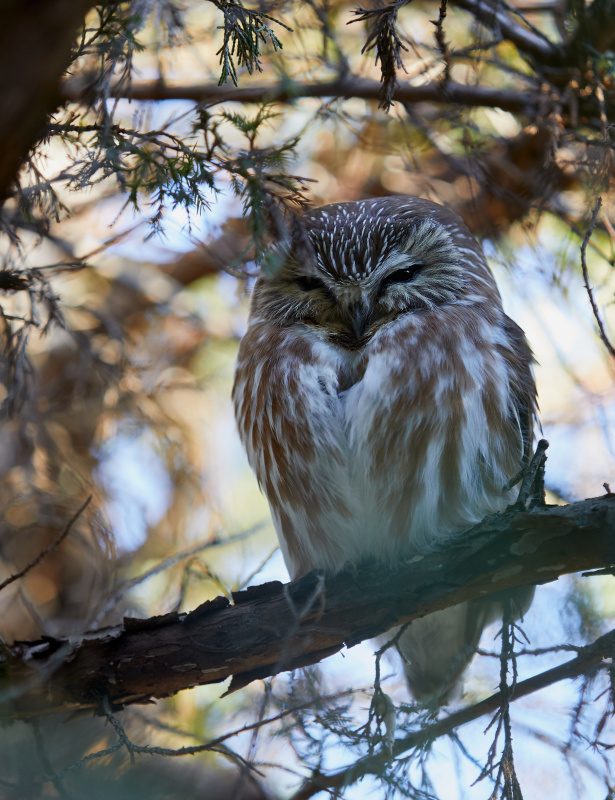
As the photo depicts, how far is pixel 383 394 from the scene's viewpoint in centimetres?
254

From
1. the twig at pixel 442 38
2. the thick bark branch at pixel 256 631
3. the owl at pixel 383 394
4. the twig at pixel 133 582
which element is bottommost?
the thick bark branch at pixel 256 631

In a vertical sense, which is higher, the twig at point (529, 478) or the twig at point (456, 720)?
the twig at point (529, 478)

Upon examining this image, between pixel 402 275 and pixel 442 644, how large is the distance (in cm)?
176

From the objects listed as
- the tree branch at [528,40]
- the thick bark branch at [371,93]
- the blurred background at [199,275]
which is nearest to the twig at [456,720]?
the blurred background at [199,275]

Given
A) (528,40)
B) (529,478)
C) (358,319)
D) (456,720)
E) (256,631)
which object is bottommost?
(456,720)

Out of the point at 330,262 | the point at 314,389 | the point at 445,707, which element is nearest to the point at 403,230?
the point at 330,262

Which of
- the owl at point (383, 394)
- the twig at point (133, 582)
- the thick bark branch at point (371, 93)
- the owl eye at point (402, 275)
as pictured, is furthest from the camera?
the thick bark branch at point (371, 93)

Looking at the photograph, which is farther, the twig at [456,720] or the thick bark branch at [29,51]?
the twig at [456,720]

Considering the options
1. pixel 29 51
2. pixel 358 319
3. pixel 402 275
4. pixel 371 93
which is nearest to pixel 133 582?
pixel 358 319

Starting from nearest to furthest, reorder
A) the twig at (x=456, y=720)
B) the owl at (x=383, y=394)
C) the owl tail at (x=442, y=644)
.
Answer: the twig at (x=456, y=720)
the owl at (x=383, y=394)
the owl tail at (x=442, y=644)

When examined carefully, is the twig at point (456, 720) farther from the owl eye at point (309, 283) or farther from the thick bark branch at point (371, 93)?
the thick bark branch at point (371, 93)

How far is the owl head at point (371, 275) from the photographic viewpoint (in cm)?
283

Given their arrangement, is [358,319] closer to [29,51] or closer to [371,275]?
[371,275]

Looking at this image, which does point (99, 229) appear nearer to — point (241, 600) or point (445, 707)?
point (241, 600)
